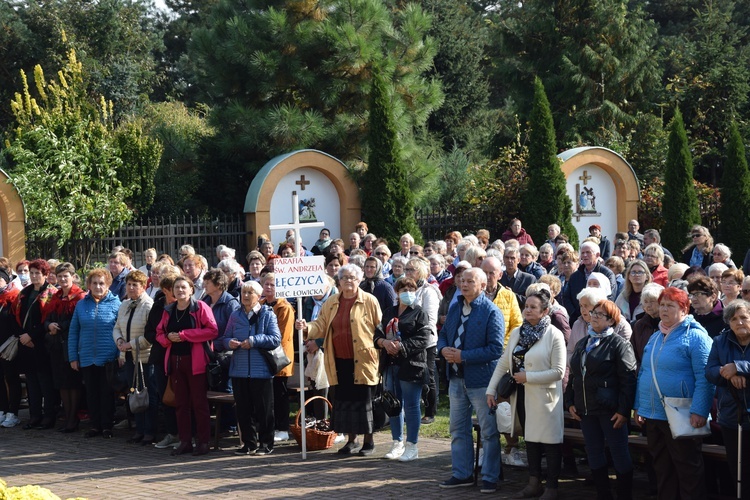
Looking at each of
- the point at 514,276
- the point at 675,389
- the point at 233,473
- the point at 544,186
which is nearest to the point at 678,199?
the point at 544,186

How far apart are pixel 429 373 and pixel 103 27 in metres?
33.6

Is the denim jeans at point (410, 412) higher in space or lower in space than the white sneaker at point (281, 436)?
higher

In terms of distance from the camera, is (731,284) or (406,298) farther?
(406,298)

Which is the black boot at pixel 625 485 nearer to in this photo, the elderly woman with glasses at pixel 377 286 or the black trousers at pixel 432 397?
the black trousers at pixel 432 397

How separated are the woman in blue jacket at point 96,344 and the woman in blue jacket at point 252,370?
184 cm

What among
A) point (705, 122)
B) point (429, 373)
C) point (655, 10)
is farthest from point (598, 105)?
point (429, 373)

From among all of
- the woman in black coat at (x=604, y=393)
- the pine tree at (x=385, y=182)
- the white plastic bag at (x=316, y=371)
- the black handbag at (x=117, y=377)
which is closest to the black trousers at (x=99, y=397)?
the black handbag at (x=117, y=377)

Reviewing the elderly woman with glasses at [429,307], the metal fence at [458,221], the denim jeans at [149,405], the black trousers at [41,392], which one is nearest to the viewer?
the elderly woman with glasses at [429,307]

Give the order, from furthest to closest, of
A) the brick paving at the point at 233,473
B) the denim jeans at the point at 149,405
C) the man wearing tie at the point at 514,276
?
the man wearing tie at the point at 514,276, the denim jeans at the point at 149,405, the brick paving at the point at 233,473

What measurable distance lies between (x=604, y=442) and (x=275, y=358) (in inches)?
141

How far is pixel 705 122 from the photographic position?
33.4 m

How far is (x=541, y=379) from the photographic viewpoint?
824cm

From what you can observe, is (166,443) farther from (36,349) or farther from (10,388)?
(10,388)

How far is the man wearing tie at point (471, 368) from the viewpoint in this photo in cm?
882
